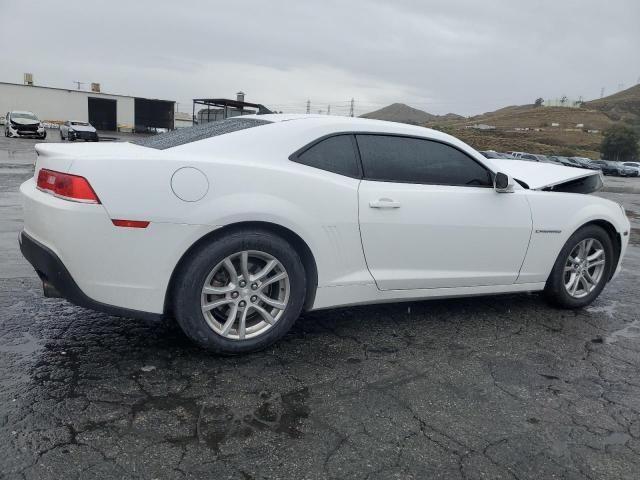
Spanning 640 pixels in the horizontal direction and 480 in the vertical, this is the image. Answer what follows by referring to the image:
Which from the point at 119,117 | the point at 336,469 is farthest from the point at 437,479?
the point at 119,117

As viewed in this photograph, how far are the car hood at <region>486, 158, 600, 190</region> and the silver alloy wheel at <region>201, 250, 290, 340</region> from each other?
6.49 ft

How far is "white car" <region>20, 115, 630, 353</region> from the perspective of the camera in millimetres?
2887

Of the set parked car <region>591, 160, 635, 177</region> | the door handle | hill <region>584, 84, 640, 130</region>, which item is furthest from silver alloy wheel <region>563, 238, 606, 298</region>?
hill <region>584, 84, 640, 130</region>

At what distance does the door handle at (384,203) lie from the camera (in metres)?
3.46

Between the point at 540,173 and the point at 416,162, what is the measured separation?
5.43 feet

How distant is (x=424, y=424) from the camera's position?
267 cm

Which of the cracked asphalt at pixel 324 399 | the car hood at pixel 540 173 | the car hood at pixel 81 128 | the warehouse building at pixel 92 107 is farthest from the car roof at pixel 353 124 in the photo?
the warehouse building at pixel 92 107

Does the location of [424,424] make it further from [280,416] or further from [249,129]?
[249,129]

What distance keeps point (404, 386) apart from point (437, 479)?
2.73 ft

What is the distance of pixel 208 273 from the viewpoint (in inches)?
120

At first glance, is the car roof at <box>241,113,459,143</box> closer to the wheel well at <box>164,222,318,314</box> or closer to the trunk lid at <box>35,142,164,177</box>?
the wheel well at <box>164,222,318,314</box>

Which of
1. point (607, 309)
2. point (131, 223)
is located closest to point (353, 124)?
point (131, 223)

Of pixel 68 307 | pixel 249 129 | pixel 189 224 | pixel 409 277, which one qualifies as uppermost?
pixel 249 129

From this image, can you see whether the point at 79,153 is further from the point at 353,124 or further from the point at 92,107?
the point at 92,107
